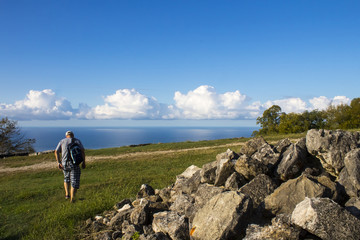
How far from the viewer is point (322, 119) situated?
6219 centimetres

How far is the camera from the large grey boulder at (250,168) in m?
8.38

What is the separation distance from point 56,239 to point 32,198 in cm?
777

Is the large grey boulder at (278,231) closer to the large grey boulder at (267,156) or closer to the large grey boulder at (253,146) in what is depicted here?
the large grey boulder at (267,156)

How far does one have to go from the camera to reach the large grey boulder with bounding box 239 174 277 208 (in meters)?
7.59

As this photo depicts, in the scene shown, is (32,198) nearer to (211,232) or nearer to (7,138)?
(211,232)

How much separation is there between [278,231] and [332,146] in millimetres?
4465

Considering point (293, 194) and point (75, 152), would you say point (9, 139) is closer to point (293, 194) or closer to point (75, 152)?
point (75, 152)

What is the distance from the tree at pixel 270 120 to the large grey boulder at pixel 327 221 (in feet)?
200

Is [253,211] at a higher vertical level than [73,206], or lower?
higher

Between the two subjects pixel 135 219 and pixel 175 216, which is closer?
pixel 175 216

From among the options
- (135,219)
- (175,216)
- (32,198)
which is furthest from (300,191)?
(32,198)

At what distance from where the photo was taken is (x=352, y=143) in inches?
335

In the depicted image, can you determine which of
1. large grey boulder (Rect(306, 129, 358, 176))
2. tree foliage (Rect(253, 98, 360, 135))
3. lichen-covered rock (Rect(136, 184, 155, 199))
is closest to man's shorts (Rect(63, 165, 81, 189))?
lichen-covered rock (Rect(136, 184, 155, 199))

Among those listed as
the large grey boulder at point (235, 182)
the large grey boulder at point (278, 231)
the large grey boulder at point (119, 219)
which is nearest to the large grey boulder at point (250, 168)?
the large grey boulder at point (235, 182)
